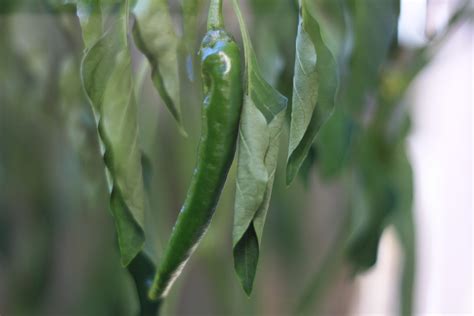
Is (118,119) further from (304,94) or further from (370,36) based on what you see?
(370,36)

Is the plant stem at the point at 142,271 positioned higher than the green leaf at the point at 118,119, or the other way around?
the green leaf at the point at 118,119

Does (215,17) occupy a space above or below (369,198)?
above

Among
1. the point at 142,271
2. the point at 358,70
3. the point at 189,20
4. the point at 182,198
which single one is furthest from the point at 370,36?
the point at 182,198

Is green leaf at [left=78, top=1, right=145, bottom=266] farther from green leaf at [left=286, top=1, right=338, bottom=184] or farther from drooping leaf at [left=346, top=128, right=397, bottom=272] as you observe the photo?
drooping leaf at [left=346, top=128, right=397, bottom=272]

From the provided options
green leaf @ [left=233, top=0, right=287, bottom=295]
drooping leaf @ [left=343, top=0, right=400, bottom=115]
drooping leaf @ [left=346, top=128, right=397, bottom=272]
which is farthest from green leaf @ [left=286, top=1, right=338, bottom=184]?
drooping leaf @ [left=346, top=128, right=397, bottom=272]

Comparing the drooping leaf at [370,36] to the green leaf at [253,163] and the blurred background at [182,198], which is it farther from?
the green leaf at [253,163]

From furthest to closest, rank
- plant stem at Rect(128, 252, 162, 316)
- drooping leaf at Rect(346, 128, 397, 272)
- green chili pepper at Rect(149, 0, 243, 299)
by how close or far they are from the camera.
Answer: drooping leaf at Rect(346, 128, 397, 272), plant stem at Rect(128, 252, 162, 316), green chili pepper at Rect(149, 0, 243, 299)

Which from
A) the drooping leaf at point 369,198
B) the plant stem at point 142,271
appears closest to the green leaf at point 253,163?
the plant stem at point 142,271

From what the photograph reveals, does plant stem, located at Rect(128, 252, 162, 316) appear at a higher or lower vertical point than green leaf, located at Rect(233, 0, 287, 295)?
lower
